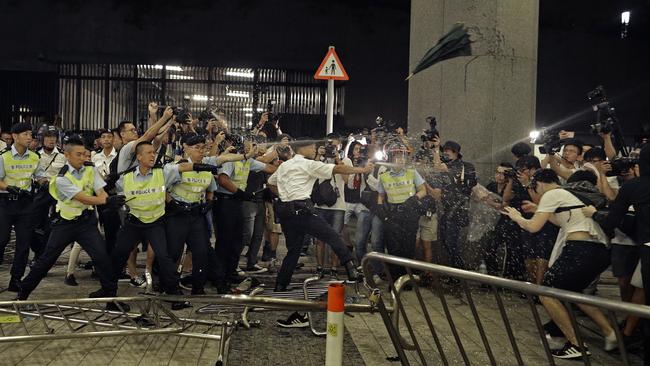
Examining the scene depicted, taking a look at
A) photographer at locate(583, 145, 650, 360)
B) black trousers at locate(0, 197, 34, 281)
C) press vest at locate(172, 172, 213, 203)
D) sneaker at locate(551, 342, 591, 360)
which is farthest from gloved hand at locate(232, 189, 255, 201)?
photographer at locate(583, 145, 650, 360)

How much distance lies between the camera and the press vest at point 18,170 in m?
8.56

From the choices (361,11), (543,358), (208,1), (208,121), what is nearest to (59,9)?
(208,1)

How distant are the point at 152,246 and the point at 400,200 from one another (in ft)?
11.2

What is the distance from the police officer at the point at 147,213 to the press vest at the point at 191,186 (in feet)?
1.39

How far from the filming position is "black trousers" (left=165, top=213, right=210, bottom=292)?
25.3ft

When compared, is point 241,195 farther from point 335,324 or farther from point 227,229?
point 335,324

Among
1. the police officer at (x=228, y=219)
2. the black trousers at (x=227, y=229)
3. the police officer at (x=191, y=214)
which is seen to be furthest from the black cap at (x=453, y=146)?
the police officer at (x=191, y=214)

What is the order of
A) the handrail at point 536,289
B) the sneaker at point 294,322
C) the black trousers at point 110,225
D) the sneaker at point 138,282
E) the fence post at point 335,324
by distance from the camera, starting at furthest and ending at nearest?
1. the black trousers at point 110,225
2. the sneaker at point 138,282
3. the sneaker at point 294,322
4. the fence post at point 335,324
5. the handrail at point 536,289

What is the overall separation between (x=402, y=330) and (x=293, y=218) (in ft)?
5.94

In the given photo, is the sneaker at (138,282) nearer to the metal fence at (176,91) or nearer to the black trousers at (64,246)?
the black trousers at (64,246)

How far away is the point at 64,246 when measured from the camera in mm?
7148

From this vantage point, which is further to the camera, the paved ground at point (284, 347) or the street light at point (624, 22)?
the street light at point (624, 22)

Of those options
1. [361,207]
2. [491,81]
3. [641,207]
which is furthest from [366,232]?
[641,207]

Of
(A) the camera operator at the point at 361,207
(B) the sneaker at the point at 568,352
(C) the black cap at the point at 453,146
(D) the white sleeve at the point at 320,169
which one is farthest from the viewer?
(A) the camera operator at the point at 361,207
